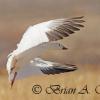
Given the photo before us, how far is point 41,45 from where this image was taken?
7.77ft

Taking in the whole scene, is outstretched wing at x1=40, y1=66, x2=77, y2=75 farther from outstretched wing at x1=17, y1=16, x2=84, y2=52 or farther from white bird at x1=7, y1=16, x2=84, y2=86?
outstretched wing at x1=17, y1=16, x2=84, y2=52

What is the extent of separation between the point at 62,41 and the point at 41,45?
0.45ft

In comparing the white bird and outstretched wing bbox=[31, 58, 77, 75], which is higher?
the white bird

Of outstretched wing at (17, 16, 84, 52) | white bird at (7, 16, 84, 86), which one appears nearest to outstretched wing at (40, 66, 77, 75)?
white bird at (7, 16, 84, 86)

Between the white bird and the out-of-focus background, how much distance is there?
32 millimetres

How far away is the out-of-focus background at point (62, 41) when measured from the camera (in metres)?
2.34

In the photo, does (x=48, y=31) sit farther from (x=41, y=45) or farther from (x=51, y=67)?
(x=51, y=67)

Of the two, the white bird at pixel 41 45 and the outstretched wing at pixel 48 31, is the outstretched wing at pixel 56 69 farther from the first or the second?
the outstretched wing at pixel 48 31

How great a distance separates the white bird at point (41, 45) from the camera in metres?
2.37

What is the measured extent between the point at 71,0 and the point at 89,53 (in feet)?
1.17

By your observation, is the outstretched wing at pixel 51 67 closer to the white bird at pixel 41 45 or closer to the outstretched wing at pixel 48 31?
the white bird at pixel 41 45

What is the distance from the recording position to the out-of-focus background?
7.68ft

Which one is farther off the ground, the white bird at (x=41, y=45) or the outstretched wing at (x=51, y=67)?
the white bird at (x=41, y=45)

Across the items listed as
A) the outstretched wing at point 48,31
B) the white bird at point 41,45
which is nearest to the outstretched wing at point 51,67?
the white bird at point 41,45
